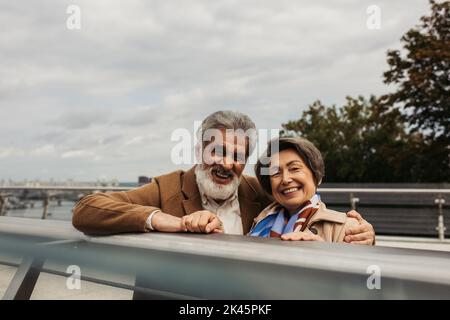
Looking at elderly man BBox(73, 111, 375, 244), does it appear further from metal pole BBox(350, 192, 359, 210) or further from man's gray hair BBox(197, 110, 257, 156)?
metal pole BBox(350, 192, 359, 210)

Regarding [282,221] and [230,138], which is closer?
[282,221]

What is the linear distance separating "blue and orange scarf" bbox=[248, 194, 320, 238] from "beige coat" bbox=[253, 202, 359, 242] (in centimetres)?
4

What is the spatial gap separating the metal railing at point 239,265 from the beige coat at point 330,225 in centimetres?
94

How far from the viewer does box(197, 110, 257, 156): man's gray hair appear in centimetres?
240

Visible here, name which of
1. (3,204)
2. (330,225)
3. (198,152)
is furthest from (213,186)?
(3,204)

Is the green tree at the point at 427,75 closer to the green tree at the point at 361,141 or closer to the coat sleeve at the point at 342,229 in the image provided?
the green tree at the point at 361,141

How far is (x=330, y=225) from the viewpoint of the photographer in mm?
1966

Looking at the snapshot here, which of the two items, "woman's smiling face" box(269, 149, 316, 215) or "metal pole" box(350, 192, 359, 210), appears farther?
"metal pole" box(350, 192, 359, 210)

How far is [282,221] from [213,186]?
0.41m

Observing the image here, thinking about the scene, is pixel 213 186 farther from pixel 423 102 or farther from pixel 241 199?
pixel 423 102

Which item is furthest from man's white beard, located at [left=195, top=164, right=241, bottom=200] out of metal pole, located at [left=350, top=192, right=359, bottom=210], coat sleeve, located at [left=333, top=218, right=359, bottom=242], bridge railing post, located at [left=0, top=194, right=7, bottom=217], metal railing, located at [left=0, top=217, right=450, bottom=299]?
bridge railing post, located at [left=0, top=194, right=7, bottom=217]

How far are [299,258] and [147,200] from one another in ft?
5.22

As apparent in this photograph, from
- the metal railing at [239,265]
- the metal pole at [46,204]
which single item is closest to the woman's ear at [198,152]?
the metal railing at [239,265]

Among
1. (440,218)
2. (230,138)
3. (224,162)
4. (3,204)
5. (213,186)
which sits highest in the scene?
(230,138)
